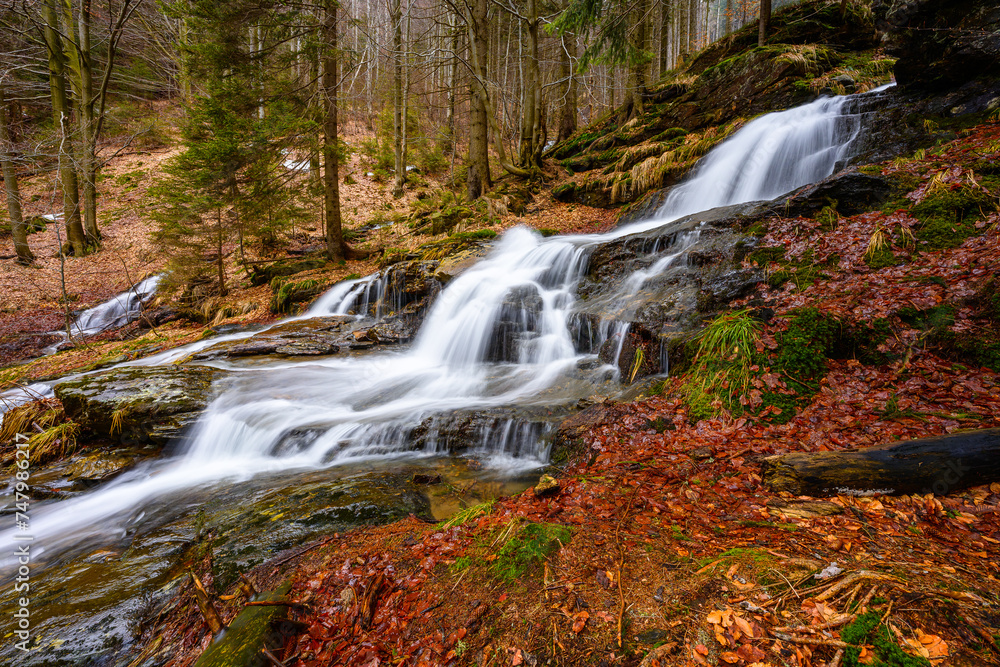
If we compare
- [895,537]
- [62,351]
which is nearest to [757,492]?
[895,537]

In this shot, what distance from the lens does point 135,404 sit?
217 inches

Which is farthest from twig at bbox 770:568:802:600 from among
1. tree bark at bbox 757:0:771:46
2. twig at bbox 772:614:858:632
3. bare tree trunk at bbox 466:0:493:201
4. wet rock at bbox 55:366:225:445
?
tree bark at bbox 757:0:771:46

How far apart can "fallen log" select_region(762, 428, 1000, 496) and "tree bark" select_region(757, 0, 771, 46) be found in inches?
561

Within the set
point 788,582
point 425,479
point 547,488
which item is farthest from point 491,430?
point 788,582

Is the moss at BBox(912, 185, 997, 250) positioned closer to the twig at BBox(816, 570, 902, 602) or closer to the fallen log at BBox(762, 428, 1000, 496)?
the fallen log at BBox(762, 428, 1000, 496)

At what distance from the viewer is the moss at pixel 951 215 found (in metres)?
4.22

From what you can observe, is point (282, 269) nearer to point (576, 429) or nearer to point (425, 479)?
point (425, 479)

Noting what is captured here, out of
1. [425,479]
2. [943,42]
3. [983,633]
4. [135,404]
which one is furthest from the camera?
[943,42]

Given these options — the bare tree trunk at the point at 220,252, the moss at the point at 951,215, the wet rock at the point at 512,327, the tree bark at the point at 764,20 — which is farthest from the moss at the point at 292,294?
the tree bark at the point at 764,20

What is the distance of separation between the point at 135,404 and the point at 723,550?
7.23m

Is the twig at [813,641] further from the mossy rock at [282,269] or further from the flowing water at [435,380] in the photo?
the mossy rock at [282,269]

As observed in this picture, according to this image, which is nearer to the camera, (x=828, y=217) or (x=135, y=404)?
(x=828, y=217)

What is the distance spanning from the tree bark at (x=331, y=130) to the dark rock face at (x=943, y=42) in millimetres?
12157

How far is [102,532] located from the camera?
383 centimetres
